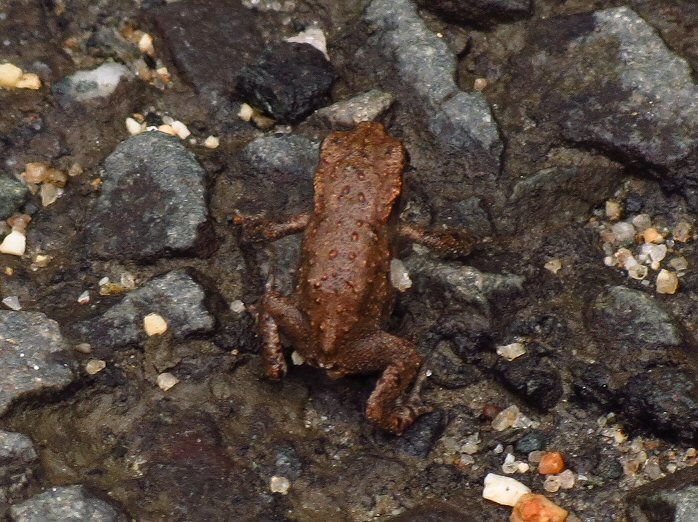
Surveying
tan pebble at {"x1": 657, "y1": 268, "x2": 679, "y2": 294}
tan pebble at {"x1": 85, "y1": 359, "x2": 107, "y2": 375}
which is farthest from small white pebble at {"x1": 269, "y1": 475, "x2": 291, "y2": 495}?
tan pebble at {"x1": 657, "y1": 268, "x2": 679, "y2": 294}

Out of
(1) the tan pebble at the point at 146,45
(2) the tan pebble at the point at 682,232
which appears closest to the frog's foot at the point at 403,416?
(2) the tan pebble at the point at 682,232

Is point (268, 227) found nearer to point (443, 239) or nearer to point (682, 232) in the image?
point (443, 239)

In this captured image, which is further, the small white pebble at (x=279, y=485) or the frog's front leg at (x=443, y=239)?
the frog's front leg at (x=443, y=239)

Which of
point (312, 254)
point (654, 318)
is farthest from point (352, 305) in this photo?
point (654, 318)

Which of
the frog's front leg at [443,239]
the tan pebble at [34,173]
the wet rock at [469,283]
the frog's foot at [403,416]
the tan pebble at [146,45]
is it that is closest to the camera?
the frog's foot at [403,416]

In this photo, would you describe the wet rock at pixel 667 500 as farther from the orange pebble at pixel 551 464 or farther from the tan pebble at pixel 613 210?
the tan pebble at pixel 613 210

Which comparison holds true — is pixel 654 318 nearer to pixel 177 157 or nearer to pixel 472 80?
pixel 472 80

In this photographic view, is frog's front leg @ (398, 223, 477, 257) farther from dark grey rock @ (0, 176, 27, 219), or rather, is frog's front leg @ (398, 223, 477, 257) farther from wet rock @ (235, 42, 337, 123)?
dark grey rock @ (0, 176, 27, 219)
